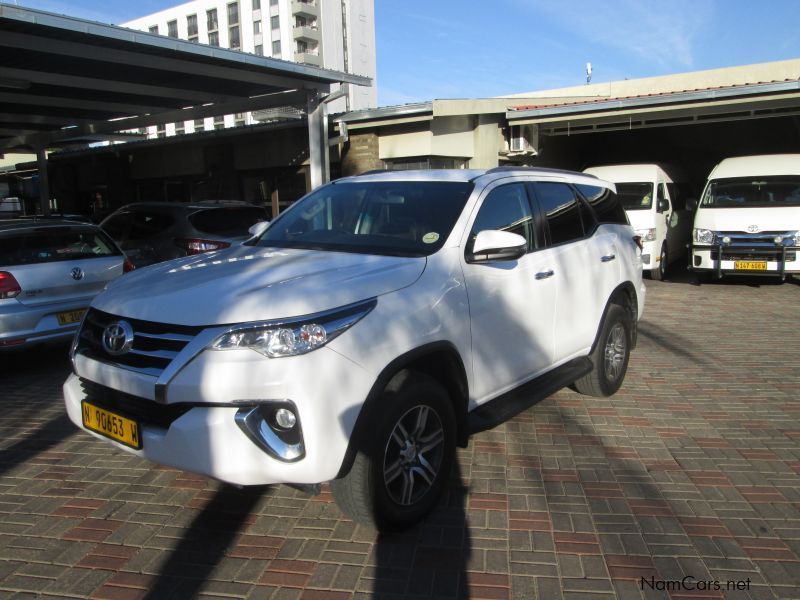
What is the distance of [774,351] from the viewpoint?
685 centimetres

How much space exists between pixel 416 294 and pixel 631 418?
102 inches

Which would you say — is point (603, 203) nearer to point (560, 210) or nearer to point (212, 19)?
point (560, 210)

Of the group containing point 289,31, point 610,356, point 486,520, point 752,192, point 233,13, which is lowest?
point 486,520

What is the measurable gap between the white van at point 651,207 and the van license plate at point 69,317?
9.38 metres

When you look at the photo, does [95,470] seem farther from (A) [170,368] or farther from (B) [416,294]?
(B) [416,294]

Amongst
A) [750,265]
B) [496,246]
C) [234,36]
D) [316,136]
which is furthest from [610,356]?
[234,36]

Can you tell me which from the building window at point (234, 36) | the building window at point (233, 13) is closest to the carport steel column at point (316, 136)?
the building window at point (234, 36)

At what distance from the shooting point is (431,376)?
3.30m

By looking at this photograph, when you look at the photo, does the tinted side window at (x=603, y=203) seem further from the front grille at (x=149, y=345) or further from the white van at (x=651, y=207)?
→ the white van at (x=651, y=207)

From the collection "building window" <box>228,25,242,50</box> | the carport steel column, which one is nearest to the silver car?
the carport steel column

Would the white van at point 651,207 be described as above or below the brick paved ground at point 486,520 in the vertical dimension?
above

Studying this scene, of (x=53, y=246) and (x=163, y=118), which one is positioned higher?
(x=163, y=118)

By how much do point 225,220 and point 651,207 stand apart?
8.11 meters

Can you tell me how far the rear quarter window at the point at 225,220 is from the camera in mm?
8391
